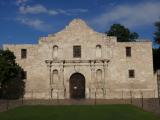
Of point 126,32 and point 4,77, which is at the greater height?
point 126,32

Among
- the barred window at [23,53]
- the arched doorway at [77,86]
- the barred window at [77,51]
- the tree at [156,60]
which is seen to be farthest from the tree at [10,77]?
the tree at [156,60]

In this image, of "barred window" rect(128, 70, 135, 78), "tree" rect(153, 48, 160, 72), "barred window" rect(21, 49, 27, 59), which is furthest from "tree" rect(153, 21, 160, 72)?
"barred window" rect(21, 49, 27, 59)

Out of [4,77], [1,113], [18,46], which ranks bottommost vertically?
[1,113]

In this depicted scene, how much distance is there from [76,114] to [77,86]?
15.5 metres

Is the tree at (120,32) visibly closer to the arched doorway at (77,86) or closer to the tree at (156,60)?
the tree at (156,60)

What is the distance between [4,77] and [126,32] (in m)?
29.0

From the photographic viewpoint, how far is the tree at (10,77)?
3438 cm

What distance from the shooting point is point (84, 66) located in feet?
129

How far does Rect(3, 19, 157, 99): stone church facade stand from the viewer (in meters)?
38.6

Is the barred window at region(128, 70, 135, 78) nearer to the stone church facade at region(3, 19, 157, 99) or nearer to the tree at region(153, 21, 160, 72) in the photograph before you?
the stone church facade at region(3, 19, 157, 99)

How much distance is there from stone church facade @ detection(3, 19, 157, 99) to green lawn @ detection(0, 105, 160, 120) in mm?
11556

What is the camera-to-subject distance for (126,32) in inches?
2318

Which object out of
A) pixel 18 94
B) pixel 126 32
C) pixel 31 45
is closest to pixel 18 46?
pixel 31 45

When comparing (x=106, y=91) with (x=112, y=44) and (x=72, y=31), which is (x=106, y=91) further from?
(x=72, y=31)
